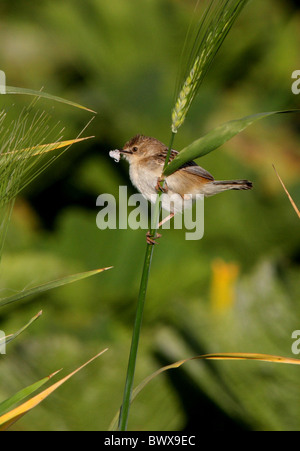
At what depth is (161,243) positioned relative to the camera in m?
3.60

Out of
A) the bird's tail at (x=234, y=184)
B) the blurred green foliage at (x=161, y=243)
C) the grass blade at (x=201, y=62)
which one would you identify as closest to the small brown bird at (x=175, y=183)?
the bird's tail at (x=234, y=184)

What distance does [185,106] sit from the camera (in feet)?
4.08

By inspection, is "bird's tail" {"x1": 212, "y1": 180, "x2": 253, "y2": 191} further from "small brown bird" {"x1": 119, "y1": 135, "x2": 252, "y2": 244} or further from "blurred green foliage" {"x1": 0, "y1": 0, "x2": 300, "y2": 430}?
"blurred green foliage" {"x1": 0, "y1": 0, "x2": 300, "y2": 430}

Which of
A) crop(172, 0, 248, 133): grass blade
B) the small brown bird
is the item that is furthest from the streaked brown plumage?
crop(172, 0, 248, 133): grass blade

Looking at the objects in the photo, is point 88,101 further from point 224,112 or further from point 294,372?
point 294,372

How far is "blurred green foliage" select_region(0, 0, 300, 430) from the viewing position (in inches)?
109

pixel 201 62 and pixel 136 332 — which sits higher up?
pixel 201 62

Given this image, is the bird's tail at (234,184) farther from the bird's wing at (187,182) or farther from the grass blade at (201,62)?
the grass blade at (201,62)

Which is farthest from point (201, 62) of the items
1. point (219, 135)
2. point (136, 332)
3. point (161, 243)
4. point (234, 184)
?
point (161, 243)

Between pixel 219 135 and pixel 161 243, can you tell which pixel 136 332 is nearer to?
pixel 219 135

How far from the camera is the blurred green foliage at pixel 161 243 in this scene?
2773 millimetres

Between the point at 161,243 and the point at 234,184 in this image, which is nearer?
the point at 234,184
